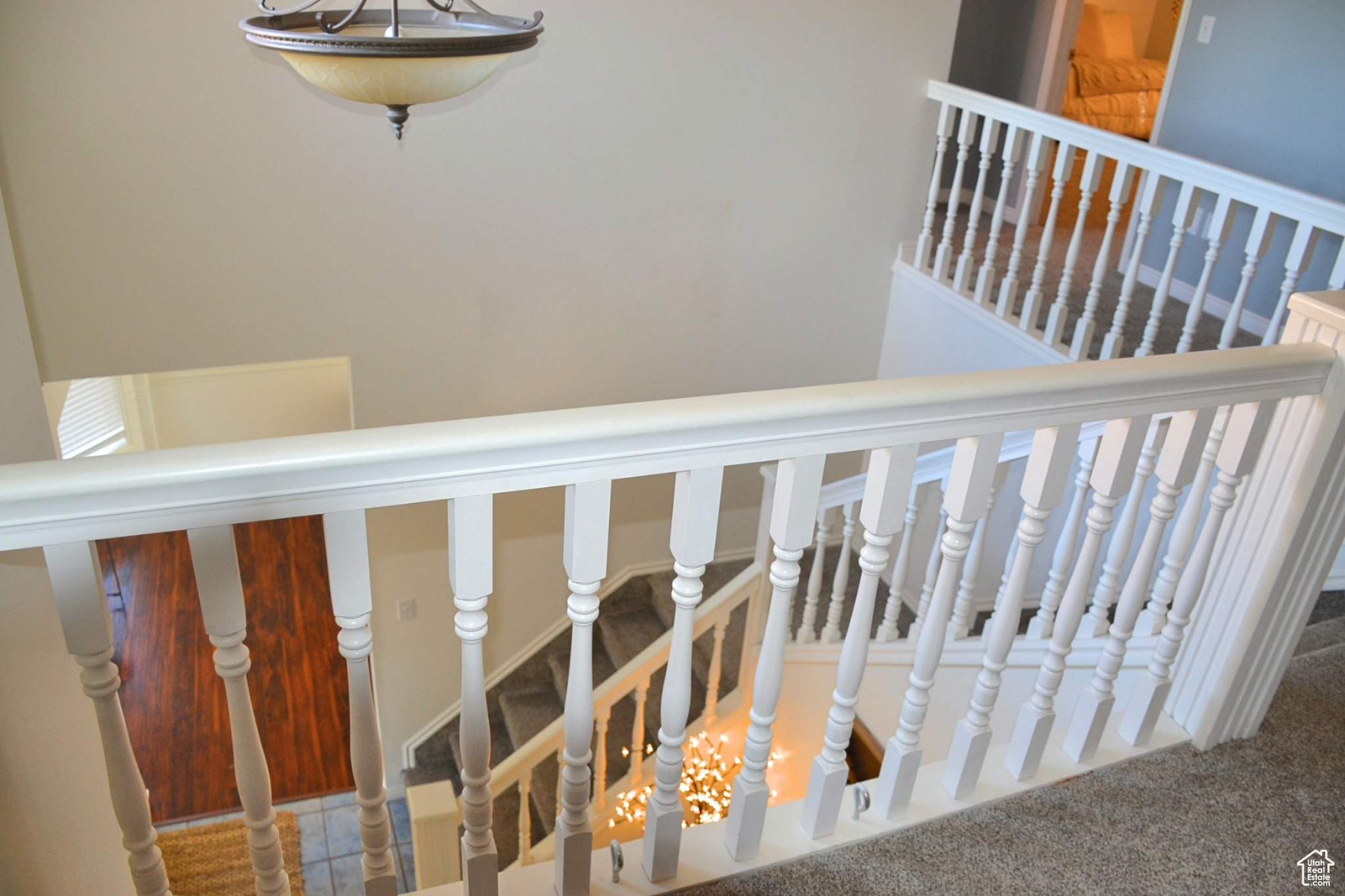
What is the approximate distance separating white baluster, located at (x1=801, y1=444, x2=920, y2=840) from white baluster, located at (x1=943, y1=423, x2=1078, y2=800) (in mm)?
172

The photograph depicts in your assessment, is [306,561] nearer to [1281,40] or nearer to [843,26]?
[843,26]

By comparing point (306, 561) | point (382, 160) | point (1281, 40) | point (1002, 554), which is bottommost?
point (306, 561)

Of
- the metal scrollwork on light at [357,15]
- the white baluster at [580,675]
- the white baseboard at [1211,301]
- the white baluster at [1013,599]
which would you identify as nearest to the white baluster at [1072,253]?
the white baseboard at [1211,301]

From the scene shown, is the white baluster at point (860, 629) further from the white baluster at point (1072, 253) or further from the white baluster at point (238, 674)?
the white baluster at point (1072, 253)

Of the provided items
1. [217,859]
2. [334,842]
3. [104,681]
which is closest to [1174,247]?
[104,681]

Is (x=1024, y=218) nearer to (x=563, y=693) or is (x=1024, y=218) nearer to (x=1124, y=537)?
(x=1124, y=537)

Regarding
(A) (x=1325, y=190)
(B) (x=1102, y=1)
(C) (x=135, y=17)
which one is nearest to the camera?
(C) (x=135, y=17)

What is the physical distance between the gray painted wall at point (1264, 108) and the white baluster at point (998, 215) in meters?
1.14

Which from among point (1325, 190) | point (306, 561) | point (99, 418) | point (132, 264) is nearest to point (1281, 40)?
point (1325, 190)

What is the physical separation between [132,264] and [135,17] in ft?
2.73

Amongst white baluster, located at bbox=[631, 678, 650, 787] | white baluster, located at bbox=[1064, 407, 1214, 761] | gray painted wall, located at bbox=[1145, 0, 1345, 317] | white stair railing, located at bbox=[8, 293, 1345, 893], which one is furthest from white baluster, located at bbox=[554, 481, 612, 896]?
gray painted wall, located at bbox=[1145, 0, 1345, 317]

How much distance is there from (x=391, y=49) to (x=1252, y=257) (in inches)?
112

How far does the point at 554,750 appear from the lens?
165 inches

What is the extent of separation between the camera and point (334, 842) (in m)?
4.93
